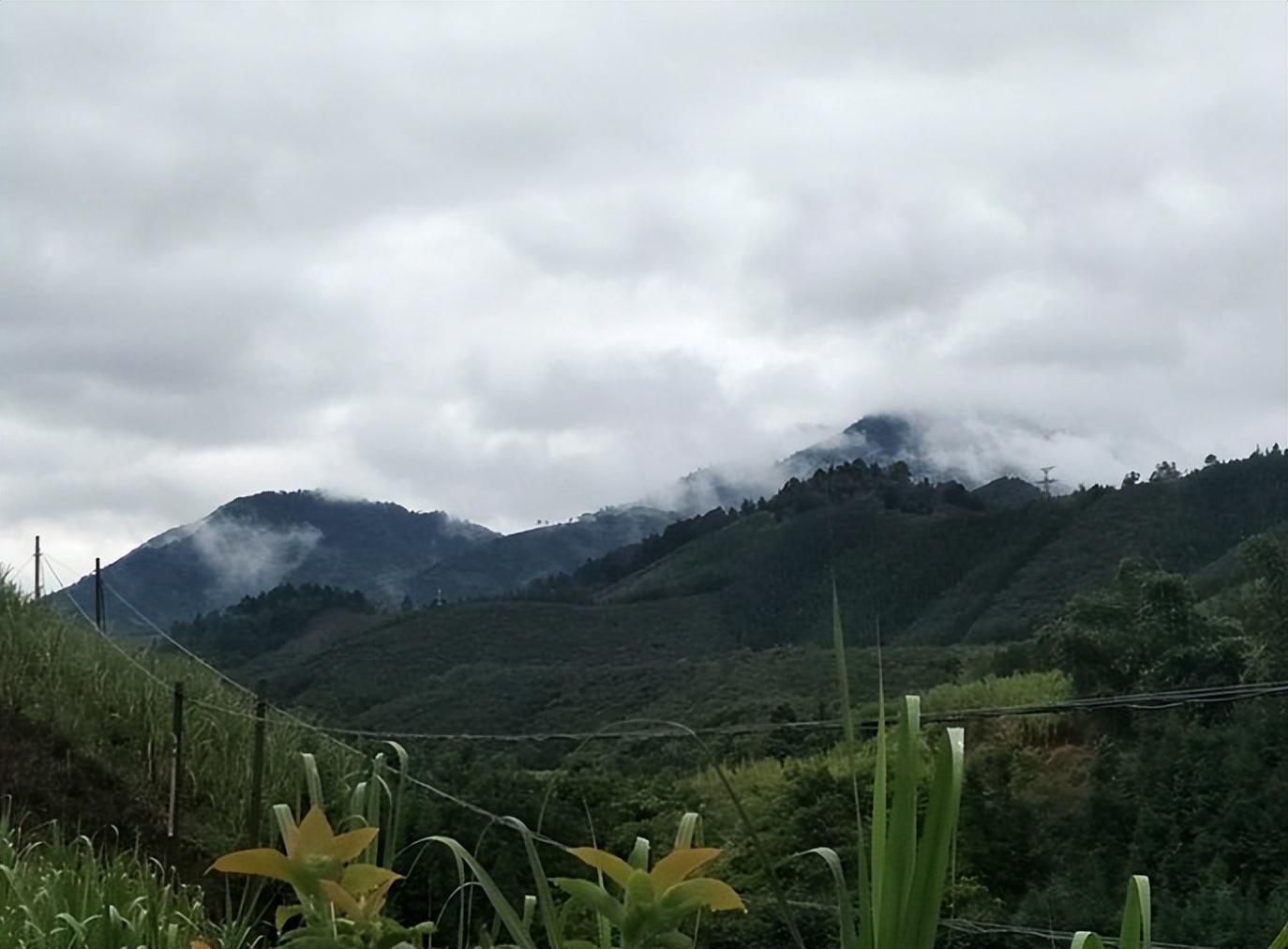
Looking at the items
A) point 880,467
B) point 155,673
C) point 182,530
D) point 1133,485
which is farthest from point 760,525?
point 182,530

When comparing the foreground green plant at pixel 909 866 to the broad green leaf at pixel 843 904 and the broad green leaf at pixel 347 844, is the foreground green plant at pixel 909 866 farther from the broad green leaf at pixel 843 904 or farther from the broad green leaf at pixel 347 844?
the broad green leaf at pixel 347 844

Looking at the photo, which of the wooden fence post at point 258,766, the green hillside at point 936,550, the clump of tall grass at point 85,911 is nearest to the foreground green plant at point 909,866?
the clump of tall grass at point 85,911

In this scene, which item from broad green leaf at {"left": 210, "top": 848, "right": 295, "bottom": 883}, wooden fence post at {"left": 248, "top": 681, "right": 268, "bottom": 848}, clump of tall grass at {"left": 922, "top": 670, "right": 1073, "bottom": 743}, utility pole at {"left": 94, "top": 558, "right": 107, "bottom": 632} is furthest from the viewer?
utility pole at {"left": 94, "top": 558, "right": 107, "bottom": 632}

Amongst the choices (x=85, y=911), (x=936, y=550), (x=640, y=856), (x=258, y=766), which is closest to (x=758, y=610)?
(x=936, y=550)

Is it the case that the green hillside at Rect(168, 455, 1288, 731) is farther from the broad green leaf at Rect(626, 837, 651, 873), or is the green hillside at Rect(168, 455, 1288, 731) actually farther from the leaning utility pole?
the broad green leaf at Rect(626, 837, 651, 873)

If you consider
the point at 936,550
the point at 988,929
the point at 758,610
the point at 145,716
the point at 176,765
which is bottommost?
the point at 988,929

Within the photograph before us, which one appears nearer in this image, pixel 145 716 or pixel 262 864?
pixel 262 864

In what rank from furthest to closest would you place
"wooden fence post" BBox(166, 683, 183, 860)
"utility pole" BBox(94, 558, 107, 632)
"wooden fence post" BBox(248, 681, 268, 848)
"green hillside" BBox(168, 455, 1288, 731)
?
"green hillside" BBox(168, 455, 1288, 731) → "utility pole" BBox(94, 558, 107, 632) → "wooden fence post" BBox(166, 683, 183, 860) → "wooden fence post" BBox(248, 681, 268, 848)

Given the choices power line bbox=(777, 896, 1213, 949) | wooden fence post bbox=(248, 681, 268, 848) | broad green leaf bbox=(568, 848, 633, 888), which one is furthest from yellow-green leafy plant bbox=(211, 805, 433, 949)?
wooden fence post bbox=(248, 681, 268, 848)

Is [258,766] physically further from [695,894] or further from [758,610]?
[758,610]

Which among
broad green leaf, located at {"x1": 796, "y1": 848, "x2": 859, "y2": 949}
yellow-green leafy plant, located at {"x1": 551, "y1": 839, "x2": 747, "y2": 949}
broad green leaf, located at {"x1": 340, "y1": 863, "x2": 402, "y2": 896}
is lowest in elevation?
broad green leaf, located at {"x1": 796, "y1": 848, "x2": 859, "y2": 949}

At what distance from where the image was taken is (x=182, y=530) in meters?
40.8

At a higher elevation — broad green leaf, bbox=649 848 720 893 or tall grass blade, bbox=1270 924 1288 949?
broad green leaf, bbox=649 848 720 893

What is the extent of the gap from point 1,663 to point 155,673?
2.36ft
